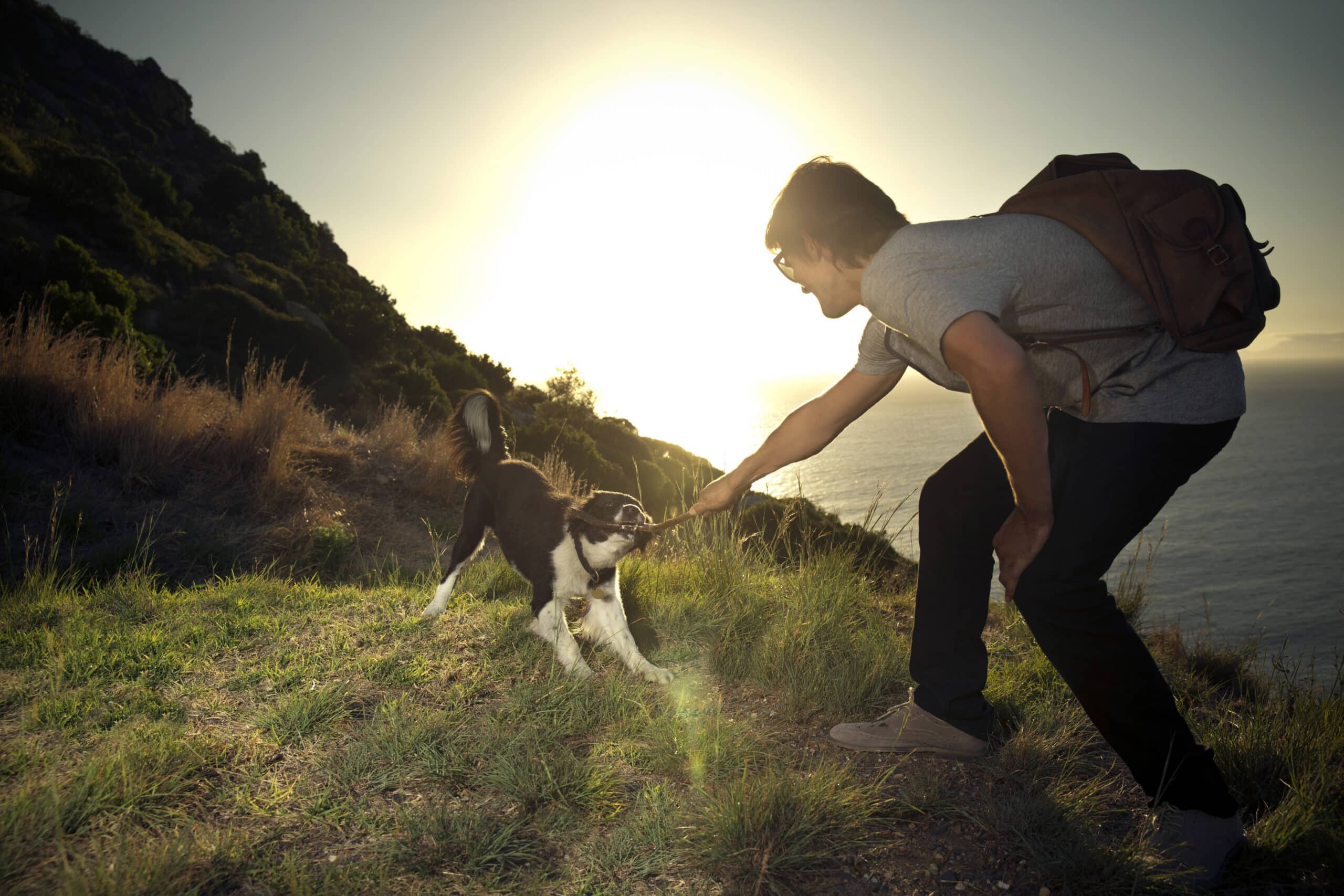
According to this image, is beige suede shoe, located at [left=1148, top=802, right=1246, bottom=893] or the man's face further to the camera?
the man's face

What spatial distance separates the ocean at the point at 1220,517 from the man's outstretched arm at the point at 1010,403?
2.50 ft

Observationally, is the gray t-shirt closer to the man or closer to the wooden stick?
the man

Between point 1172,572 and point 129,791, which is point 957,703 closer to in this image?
point 129,791

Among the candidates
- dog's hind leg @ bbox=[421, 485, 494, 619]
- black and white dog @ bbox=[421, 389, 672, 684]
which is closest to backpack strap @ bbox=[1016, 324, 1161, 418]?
black and white dog @ bbox=[421, 389, 672, 684]

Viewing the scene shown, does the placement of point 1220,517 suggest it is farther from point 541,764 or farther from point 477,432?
point 541,764

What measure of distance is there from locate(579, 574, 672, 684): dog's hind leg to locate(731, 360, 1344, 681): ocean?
1695 millimetres

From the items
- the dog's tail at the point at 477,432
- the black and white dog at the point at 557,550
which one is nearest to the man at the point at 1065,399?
the black and white dog at the point at 557,550

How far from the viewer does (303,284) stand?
2192 cm

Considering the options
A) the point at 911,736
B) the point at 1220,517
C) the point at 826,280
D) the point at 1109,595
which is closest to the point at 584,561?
the point at 911,736

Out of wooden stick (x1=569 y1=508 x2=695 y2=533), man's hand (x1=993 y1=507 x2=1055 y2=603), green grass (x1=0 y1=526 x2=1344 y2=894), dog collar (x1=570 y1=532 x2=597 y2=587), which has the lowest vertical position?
green grass (x1=0 y1=526 x2=1344 y2=894)

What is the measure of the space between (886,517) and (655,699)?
2427 mm

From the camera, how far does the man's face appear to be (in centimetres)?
195

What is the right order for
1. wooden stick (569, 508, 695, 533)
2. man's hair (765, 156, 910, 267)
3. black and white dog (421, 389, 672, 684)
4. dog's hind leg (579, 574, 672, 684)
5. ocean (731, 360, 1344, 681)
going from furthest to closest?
ocean (731, 360, 1344, 681), dog's hind leg (579, 574, 672, 684), black and white dog (421, 389, 672, 684), wooden stick (569, 508, 695, 533), man's hair (765, 156, 910, 267)

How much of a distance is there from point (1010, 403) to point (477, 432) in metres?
3.68
